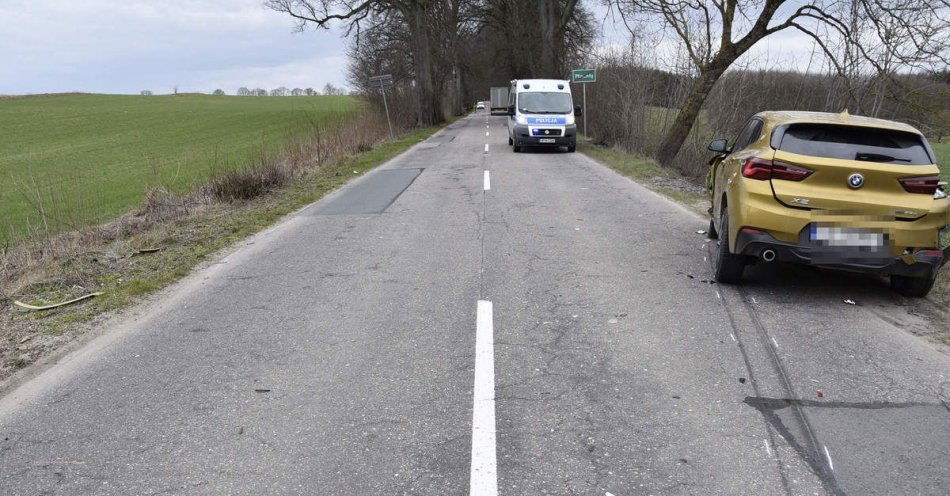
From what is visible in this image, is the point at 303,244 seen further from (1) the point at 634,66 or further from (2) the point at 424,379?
(1) the point at 634,66

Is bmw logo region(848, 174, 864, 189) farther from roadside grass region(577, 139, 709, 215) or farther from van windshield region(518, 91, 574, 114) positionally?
van windshield region(518, 91, 574, 114)

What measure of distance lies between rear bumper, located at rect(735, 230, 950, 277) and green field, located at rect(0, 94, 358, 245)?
9.46 metres

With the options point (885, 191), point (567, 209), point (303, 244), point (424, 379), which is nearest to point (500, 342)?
point (424, 379)

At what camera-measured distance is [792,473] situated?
313 centimetres

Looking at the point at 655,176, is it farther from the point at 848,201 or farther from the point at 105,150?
the point at 105,150

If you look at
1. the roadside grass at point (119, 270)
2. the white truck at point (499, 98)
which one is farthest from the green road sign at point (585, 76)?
the white truck at point (499, 98)

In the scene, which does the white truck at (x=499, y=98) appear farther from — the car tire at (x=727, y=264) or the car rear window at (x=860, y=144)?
the car rear window at (x=860, y=144)

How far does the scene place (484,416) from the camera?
3.72 meters

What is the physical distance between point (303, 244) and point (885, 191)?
6.60 meters

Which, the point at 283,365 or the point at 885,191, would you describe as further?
the point at 885,191

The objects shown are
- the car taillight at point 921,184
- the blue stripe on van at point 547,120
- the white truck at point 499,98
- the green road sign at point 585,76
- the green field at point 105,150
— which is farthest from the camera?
the white truck at point 499,98

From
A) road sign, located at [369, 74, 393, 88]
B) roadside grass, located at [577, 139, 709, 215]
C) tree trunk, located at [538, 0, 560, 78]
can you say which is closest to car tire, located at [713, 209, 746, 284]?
roadside grass, located at [577, 139, 709, 215]

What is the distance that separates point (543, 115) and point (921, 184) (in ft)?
56.6

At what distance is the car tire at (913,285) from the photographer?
18.6 ft
